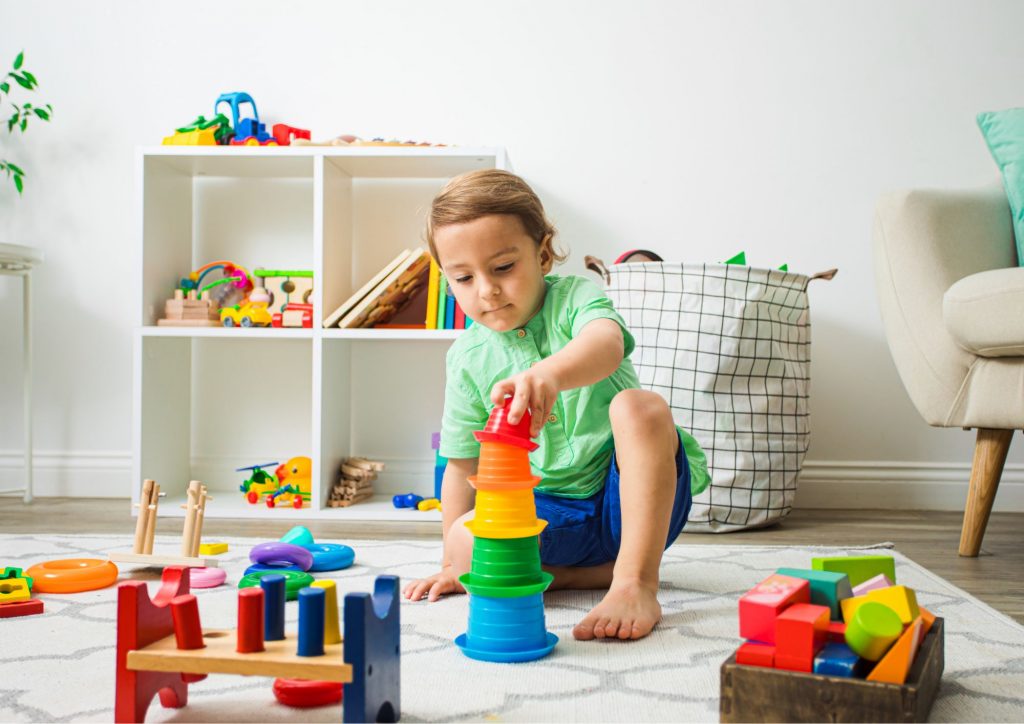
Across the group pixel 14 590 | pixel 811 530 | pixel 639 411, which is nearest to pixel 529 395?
pixel 639 411

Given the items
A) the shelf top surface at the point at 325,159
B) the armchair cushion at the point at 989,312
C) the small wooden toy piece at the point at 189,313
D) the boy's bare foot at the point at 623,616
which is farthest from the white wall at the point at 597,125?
the boy's bare foot at the point at 623,616

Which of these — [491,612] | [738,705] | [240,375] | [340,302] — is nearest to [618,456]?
[491,612]

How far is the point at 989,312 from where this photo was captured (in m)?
1.45

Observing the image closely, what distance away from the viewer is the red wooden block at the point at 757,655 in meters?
0.72

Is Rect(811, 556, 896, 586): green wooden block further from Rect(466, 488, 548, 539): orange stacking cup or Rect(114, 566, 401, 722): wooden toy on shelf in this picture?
Rect(114, 566, 401, 722): wooden toy on shelf

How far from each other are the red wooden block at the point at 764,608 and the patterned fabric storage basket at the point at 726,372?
108 centimetres

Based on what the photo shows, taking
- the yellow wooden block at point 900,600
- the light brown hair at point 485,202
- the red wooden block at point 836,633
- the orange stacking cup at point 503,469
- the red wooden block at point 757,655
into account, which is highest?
the light brown hair at point 485,202

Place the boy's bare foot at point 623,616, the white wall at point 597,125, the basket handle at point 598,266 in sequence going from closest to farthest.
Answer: the boy's bare foot at point 623,616
the basket handle at point 598,266
the white wall at point 597,125

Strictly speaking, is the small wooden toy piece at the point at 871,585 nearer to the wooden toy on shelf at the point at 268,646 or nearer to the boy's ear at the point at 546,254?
the wooden toy on shelf at the point at 268,646

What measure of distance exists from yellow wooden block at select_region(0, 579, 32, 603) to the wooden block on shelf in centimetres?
86

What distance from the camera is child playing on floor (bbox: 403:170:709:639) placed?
1052 mm

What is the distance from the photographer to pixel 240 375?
2.31 metres

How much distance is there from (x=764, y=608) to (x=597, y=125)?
1.70 metres

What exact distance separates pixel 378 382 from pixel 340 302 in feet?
0.77
